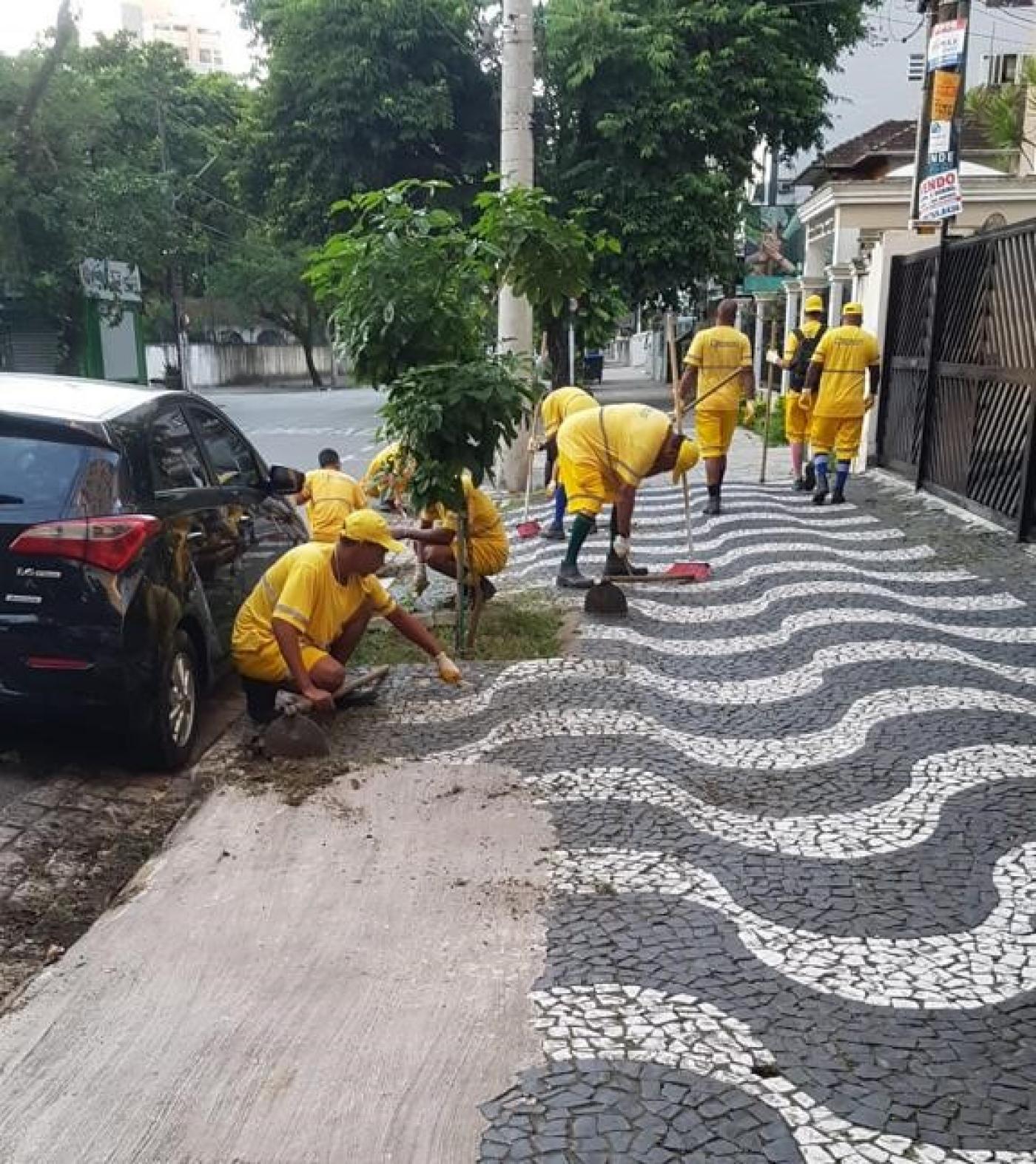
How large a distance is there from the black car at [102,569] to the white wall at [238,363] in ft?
138

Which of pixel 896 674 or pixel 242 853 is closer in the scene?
pixel 242 853

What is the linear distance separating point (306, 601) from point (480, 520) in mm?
1904

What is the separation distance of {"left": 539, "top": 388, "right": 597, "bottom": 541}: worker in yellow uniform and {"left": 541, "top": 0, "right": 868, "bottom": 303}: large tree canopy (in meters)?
10.5

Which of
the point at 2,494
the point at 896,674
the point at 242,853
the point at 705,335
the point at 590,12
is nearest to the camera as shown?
the point at 242,853

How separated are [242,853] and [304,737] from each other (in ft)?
2.71

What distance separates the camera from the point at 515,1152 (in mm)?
2271

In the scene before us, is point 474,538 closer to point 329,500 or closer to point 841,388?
point 329,500

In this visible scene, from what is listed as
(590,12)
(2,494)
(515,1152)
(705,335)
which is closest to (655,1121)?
(515,1152)

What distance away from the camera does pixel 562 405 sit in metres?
8.69

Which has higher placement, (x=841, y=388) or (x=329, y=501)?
(x=841, y=388)

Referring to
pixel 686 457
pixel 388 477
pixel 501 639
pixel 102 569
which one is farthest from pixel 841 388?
pixel 102 569

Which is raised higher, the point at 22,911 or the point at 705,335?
the point at 705,335

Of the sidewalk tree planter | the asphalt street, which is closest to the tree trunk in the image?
the asphalt street

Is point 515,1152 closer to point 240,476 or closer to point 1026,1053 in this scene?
point 1026,1053
